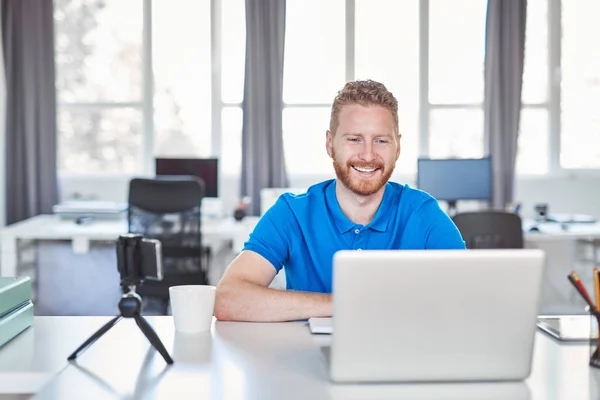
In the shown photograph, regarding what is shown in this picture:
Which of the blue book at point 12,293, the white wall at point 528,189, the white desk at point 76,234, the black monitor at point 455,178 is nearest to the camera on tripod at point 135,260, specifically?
the blue book at point 12,293

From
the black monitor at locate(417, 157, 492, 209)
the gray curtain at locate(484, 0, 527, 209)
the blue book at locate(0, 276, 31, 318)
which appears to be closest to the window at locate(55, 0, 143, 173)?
the black monitor at locate(417, 157, 492, 209)

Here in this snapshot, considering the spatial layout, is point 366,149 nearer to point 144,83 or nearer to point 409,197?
point 409,197

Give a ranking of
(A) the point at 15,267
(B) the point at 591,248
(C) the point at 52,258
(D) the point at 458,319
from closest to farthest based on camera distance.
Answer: (D) the point at 458,319 → (A) the point at 15,267 → (B) the point at 591,248 → (C) the point at 52,258

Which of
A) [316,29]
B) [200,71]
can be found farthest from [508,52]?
[200,71]

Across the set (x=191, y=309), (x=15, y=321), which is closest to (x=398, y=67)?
(x=191, y=309)

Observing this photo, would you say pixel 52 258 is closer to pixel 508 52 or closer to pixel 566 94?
pixel 508 52

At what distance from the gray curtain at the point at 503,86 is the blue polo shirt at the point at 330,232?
3799 mm

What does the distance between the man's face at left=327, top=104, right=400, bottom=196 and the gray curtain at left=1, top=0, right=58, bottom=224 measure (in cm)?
423

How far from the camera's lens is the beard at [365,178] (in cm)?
199

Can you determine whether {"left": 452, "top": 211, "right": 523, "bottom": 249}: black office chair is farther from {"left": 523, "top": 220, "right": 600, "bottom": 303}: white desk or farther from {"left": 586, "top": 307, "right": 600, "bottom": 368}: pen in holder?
{"left": 586, "top": 307, "right": 600, "bottom": 368}: pen in holder

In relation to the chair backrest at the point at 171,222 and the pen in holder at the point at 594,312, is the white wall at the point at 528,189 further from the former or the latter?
the pen in holder at the point at 594,312

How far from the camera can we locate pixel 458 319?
48.8 inches

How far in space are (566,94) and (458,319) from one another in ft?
17.0

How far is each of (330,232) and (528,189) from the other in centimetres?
426
